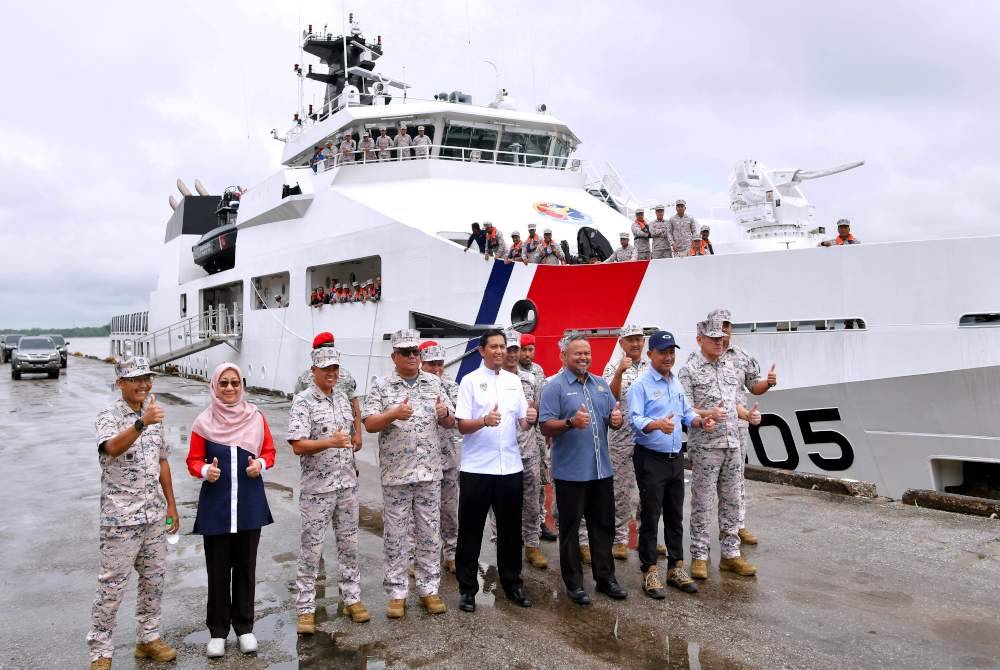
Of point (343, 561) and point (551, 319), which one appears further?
point (551, 319)

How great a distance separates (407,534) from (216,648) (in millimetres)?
988

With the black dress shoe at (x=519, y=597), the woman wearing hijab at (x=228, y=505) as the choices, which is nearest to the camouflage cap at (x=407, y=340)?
the woman wearing hijab at (x=228, y=505)

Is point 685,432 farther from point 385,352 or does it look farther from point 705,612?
point 385,352

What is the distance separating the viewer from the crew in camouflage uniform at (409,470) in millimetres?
3561

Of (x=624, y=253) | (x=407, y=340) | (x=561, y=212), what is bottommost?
(x=407, y=340)

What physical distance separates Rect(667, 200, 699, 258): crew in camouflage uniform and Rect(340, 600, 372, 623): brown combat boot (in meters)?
5.31

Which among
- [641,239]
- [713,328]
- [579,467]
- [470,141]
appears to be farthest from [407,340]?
[470,141]

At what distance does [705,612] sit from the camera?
349 cm

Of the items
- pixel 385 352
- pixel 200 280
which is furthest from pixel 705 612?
pixel 200 280

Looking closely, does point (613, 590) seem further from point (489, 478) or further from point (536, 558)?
point (489, 478)

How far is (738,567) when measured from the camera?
4020mm

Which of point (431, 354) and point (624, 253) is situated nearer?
point (431, 354)

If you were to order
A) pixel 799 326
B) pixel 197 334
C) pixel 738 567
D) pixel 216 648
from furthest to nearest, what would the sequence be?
pixel 197 334
pixel 799 326
pixel 738 567
pixel 216 648

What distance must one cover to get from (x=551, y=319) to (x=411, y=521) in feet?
14.0
